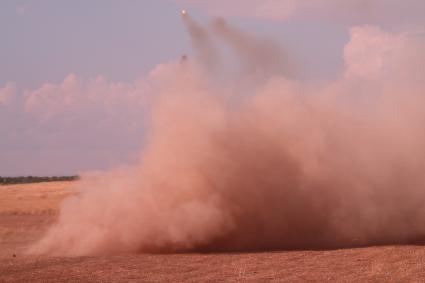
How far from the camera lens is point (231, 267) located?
19250 mm

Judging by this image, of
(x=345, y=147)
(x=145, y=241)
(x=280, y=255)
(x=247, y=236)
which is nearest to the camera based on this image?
(x=280, y=255)

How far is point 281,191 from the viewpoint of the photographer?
26.1 m

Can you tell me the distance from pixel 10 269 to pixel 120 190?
7.10m

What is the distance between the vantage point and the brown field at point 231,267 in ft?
56.4

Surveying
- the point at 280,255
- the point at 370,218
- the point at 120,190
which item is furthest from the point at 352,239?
the point at 120,190

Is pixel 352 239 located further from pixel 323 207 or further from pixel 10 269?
pixel 10 269

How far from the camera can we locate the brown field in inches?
677

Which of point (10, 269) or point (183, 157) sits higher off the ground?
point (183, 157)

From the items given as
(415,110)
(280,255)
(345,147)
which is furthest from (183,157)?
(415,110)

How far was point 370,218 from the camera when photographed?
1048 inches

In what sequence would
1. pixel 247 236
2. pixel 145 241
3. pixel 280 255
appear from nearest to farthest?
pixel 280 255
pixel 145 241
pixel 247 236

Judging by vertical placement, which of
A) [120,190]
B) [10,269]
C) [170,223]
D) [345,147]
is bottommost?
[10,269]

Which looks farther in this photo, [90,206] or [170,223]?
[90,206]

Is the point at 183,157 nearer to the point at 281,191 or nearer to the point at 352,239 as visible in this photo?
A: the point at 281,191
